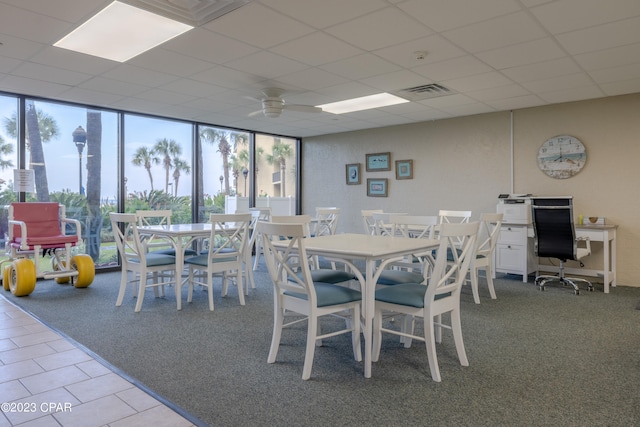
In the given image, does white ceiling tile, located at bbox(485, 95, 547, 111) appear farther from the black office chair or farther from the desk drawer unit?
the desk drawer unit

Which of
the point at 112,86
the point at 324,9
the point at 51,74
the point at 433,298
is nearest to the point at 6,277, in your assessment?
the point at 51,74

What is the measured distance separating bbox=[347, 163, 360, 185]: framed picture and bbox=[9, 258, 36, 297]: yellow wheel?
5463mm

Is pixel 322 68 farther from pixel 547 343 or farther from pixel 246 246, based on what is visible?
pixel 547 343

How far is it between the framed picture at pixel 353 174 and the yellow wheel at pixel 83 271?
16.0 ft

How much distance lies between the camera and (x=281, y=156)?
29.3 ft

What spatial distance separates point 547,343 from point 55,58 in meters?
5.15

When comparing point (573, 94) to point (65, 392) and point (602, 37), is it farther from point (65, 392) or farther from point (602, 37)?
point (65, 392)

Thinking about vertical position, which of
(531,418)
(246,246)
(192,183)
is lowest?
(531,418)

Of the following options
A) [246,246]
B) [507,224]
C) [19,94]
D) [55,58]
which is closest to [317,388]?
[246,246]

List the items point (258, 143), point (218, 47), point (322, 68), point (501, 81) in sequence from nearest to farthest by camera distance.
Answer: point (218, 47)
point (322, 68)
point (501, 81)
point (258, 143)

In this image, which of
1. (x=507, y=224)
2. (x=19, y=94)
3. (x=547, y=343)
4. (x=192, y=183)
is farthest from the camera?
(x=192, y=183)

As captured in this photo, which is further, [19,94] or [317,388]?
[19,94]

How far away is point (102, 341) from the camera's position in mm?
3197

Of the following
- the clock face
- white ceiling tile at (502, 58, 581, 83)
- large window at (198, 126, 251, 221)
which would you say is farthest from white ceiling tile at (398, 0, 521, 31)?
large window at (198, 126, 251, 221)
